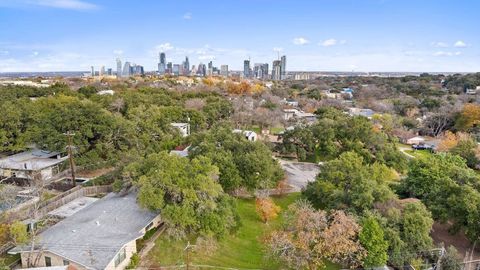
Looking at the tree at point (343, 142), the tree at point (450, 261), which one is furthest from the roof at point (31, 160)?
the tree at point (450, 261)

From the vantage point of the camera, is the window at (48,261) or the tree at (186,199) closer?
the window at (48,261)

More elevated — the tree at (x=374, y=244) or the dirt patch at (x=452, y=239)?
the tree at (x=374, y=244)

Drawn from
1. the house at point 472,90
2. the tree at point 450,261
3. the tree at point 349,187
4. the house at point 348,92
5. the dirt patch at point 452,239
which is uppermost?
the house at point 472,90

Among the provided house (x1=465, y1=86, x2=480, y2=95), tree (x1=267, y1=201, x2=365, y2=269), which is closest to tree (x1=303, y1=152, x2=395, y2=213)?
tree (x1=267, y1=201, x2=365, y2=269)

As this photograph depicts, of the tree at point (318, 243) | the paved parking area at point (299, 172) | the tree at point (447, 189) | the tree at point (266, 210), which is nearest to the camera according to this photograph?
the tree at point (318, 243)

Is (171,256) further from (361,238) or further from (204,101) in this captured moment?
(204,101)

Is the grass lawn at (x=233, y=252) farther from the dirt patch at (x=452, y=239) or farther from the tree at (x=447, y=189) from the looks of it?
the tree at (x=447, y=189)

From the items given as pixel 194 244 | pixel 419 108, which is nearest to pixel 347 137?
pixel 194 244

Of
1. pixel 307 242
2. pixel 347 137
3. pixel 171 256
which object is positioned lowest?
pixel 171 256
